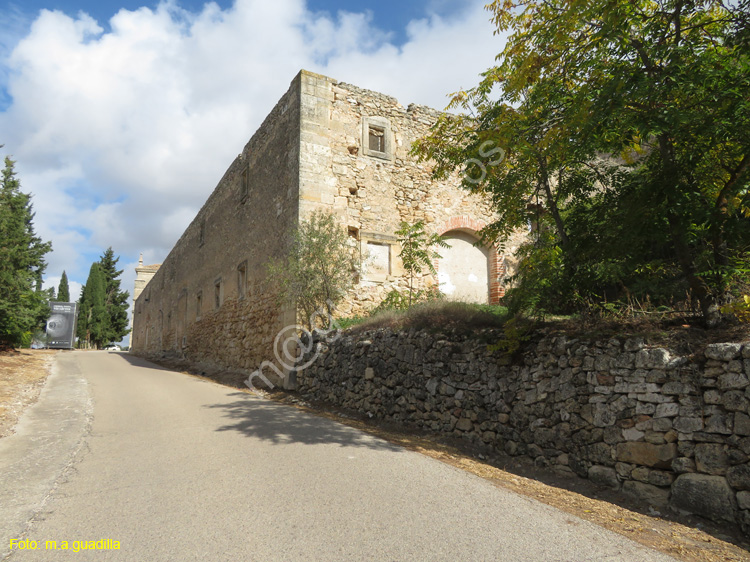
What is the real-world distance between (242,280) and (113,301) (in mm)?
Result: 43110

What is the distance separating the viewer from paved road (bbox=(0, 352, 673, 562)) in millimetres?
3184

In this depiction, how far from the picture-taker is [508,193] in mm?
6656

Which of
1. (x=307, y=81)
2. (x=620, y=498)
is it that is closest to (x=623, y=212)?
(x=620, y=498)

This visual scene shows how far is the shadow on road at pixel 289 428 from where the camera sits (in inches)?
239

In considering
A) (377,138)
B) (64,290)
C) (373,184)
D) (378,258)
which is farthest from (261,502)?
(64,290)

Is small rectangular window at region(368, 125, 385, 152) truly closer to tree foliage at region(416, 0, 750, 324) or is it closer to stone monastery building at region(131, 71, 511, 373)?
stone monastery building at region(131, 71, 511, 373)

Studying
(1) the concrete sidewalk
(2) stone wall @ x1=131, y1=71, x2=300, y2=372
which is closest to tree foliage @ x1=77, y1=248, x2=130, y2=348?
(2) stone wall @ x1=131, y1=71, x2=300, y2=372

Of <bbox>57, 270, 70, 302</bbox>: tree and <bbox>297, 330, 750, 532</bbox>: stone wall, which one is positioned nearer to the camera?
<bbox>297, 330, 750, 532</bbox>: stone wall

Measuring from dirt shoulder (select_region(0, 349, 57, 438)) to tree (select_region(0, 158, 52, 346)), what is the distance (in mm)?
1188

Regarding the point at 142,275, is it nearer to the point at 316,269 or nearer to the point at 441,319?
the point at 316,269

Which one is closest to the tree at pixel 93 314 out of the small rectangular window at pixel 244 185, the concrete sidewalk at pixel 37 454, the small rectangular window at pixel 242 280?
the small rectangular window at pixel 244 185

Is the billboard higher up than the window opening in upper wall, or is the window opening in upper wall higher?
the window opening in upper wall

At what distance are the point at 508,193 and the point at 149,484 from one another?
18.5 ft

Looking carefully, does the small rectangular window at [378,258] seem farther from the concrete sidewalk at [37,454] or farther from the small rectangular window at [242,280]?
the concrete sidewalk at [37,454]
